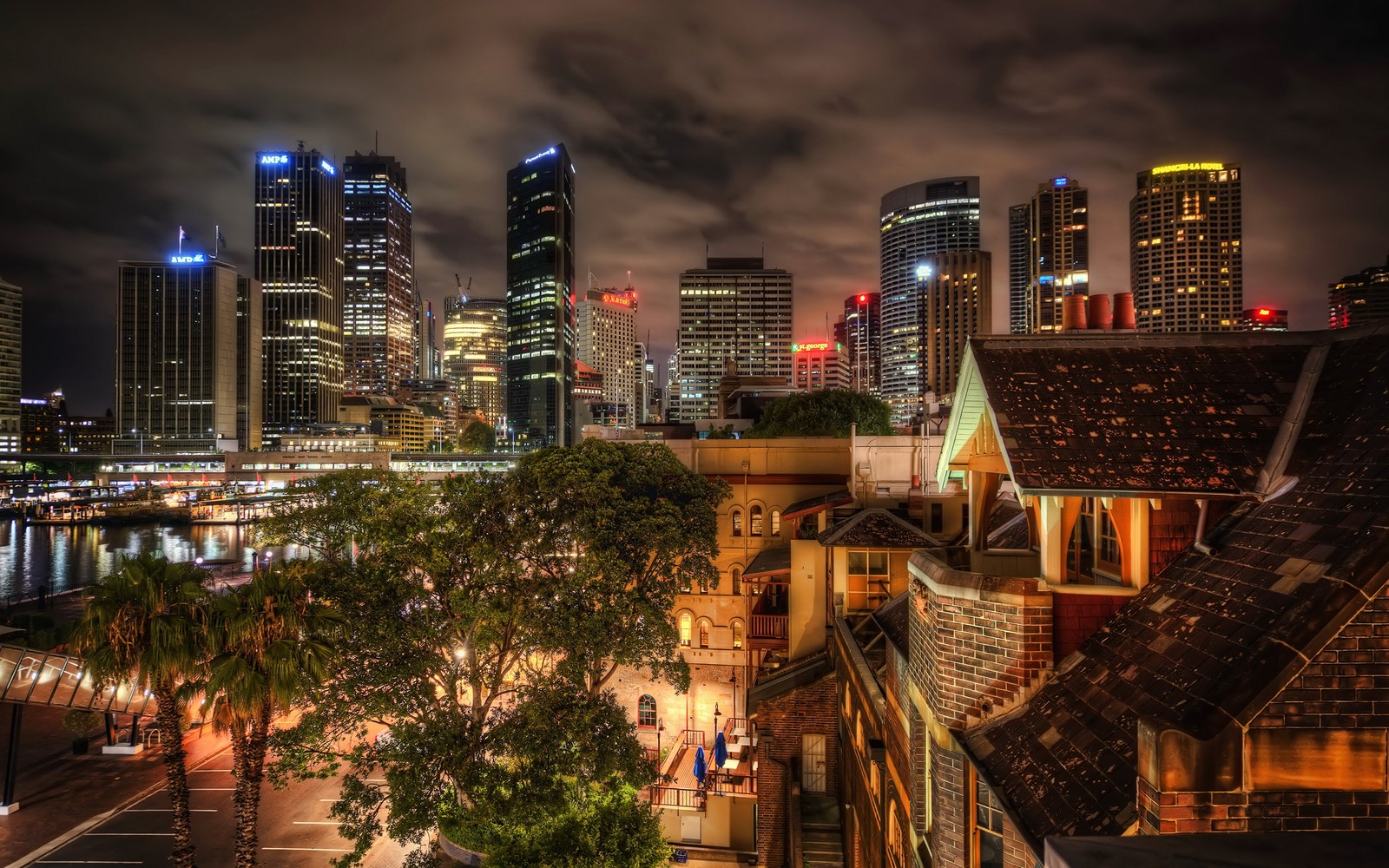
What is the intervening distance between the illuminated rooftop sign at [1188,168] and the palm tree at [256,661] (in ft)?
785

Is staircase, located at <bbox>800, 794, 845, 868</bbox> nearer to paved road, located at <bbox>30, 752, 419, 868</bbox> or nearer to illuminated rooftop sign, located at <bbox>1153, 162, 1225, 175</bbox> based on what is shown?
paved road, located at <bbox>30, 752, 419, 868</bbox>

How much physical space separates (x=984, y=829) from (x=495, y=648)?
1843 centimetres

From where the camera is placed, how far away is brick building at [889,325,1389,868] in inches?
179

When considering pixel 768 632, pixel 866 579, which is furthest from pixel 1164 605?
pixel 768 632

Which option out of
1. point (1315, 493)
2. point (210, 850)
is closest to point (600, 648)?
point (210, 850)

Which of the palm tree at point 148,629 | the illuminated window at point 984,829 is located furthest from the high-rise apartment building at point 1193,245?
the palm tree at point 148,629

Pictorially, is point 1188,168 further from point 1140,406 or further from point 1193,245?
point 1140,406

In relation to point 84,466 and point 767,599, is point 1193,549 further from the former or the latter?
point 84,466

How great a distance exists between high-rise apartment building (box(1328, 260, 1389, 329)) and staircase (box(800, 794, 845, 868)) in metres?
221

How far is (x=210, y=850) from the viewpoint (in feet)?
70.8

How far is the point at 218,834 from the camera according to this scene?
22.6 m

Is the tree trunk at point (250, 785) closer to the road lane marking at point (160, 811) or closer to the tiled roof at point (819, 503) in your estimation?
the road lane marking at point (160, 811)

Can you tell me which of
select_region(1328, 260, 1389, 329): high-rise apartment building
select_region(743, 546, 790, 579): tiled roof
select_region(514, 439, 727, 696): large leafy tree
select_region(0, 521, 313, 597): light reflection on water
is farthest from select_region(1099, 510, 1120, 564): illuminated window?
select_region(1328, 260, 1389, 329): high-rise apartment building

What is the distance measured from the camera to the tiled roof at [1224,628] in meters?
4.76
